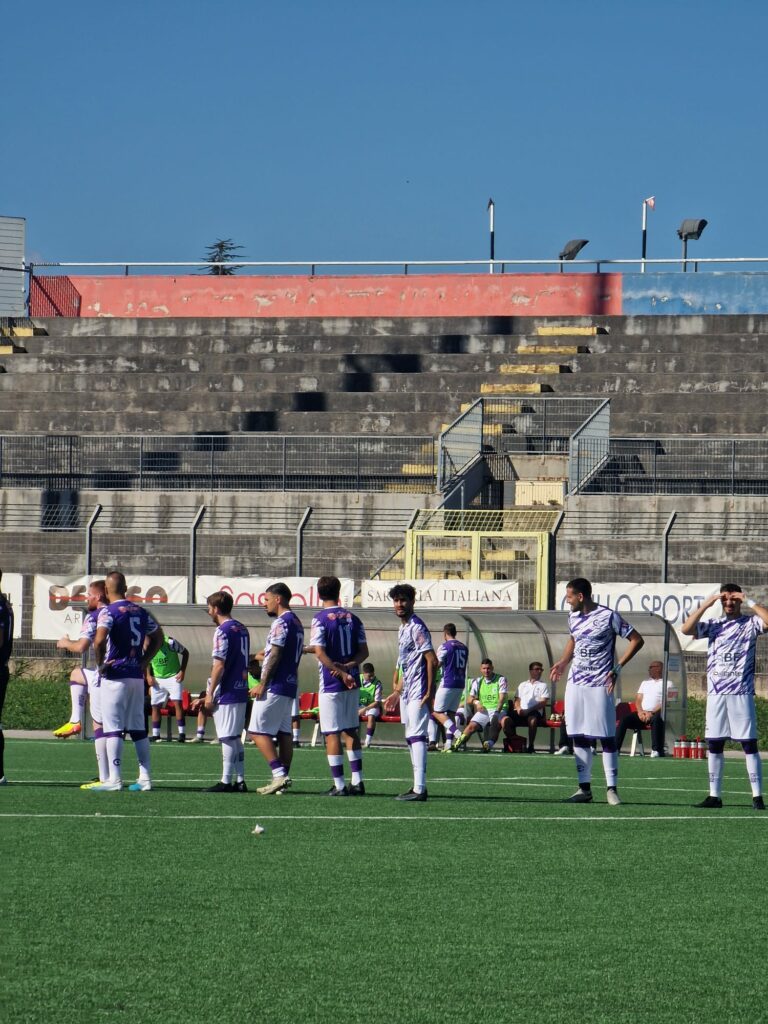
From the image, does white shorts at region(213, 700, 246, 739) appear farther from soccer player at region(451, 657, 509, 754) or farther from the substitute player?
soccer player at region(451, 657, 509, 754)

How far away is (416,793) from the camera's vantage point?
1380 centimetres

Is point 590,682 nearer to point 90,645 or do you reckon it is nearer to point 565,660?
point 565,660

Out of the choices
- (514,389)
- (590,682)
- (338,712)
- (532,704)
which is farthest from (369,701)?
(514,389)

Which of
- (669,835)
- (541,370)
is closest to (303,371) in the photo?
(541,370)

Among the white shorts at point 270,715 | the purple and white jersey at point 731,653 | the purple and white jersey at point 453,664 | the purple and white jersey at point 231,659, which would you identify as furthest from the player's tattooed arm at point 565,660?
the purple and white jersey at point 453,664

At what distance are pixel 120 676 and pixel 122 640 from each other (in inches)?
12.2

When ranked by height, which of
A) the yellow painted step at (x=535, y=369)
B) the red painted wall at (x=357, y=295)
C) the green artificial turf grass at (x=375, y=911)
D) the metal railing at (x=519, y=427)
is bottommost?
the green artificial turf grass at (x=375, y=911)

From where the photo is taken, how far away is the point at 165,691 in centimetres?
2577

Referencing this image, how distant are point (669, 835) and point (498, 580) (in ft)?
56.8

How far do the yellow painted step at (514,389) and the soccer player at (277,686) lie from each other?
76.5 feet

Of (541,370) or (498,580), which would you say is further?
(541,370)

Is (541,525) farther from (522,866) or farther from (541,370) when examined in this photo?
(522,866)

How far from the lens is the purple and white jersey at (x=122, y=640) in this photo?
13945mm

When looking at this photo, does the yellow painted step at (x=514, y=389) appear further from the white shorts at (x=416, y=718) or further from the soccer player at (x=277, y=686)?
the white shorts at (x=416, y=718)
